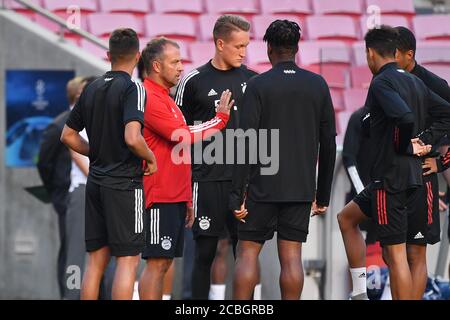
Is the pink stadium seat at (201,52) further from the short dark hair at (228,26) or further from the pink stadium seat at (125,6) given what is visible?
the short dark hair at (228,26)

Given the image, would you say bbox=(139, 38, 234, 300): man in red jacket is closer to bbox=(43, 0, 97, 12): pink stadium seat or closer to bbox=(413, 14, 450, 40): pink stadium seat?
bbox=(43, 0, 97, 12): pink stadium seat

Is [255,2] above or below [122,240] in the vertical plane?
above

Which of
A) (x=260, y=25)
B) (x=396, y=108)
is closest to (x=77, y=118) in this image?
(x=396, y=108)

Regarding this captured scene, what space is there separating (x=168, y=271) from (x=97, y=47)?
13.3ft

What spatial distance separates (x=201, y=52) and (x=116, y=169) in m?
5.73

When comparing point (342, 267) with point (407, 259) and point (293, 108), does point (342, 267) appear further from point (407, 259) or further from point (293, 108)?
point (293, 108)

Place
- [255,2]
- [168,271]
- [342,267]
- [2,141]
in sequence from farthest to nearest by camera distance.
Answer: [255,2]
[2,141]
[342,267]
[168,271]

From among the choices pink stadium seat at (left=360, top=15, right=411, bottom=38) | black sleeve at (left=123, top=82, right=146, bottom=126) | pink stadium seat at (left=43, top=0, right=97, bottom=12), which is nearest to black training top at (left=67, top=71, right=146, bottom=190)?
black sleeve at (left=123, top=82, right=146, bottom=126)

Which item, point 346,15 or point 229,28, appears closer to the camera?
point 229,28

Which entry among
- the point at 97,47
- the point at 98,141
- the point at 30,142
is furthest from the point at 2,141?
the point at 98,141

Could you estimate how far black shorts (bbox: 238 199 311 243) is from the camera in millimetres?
8797

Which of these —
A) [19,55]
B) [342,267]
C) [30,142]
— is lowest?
[342,267]

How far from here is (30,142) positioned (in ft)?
42.8
